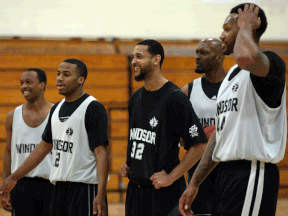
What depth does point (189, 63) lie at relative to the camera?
8.55 meters

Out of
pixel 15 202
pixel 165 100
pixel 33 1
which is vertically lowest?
pixel 15 202

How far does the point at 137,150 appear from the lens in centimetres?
311

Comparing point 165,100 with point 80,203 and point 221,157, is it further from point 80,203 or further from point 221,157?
point 80,203

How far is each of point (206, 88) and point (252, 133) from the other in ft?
6.41

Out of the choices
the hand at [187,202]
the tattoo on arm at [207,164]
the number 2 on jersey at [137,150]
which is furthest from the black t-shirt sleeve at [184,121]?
the hand at [187,202]

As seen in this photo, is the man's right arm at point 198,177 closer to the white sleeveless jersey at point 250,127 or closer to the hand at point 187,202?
the hand at point 187,202

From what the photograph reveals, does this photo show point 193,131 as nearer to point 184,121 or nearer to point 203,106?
point 184,121

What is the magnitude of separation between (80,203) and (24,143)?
4.48ft

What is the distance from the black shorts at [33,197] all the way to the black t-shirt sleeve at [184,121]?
A: 6.26ft

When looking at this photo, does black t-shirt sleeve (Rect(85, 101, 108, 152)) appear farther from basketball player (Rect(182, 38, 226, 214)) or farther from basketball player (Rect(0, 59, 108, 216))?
basketball player (Rect(182, 38, 226, 214))

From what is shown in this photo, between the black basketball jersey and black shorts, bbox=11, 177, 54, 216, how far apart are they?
1.60m

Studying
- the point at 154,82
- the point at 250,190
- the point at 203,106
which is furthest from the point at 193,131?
the point at 203,106

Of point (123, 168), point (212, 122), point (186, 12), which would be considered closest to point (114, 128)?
point (186, 12)

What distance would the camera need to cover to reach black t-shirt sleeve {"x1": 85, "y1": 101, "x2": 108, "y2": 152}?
3467 millimetres
